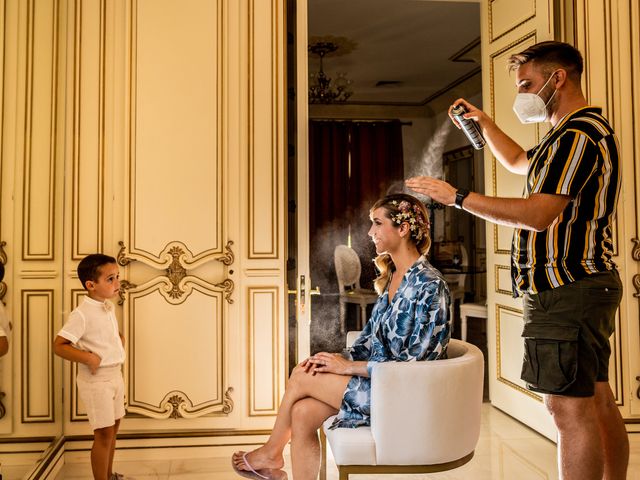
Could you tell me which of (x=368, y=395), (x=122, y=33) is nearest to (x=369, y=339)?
(x=368, y=395)

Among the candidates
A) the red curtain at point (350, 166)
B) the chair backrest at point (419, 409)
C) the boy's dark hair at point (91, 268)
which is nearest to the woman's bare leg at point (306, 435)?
the chair backrest at point (419, 409)

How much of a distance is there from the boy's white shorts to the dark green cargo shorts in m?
1.62

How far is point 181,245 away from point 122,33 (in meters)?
1.10

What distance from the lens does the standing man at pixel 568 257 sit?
1854 millimetres

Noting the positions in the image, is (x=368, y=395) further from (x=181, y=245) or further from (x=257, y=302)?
(x=181, y=245)

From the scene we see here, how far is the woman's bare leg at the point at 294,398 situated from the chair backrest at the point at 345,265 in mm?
2808

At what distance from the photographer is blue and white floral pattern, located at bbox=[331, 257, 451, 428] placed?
2041mm

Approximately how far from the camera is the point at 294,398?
2.16 meters

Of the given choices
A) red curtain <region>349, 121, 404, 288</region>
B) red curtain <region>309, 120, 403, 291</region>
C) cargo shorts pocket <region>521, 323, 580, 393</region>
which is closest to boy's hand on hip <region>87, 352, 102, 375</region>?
cargo shorts pocket <region>521, 323, 580, 393</region>

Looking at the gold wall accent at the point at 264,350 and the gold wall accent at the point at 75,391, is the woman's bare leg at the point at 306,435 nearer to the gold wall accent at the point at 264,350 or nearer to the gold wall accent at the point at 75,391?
the gold wall accent at the point at 264,350

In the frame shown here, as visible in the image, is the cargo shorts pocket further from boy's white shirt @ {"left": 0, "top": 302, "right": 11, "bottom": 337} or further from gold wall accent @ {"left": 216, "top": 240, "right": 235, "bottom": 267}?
boy's white shirt @ {"left": 0, "top": 302, "right": 11, "bottom": 337}

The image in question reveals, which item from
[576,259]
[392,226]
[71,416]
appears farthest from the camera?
[71,416]

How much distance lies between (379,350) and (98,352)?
117 cm

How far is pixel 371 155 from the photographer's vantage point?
22.5 feet
